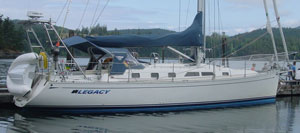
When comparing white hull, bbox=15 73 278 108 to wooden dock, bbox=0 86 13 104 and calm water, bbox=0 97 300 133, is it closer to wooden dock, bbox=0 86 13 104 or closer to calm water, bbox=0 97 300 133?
calm water, bbox=0 97 300 133

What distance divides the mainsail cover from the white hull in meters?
1.99

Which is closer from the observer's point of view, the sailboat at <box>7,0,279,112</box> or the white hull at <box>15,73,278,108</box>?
the white hull at <box>15,73,278,108</box>

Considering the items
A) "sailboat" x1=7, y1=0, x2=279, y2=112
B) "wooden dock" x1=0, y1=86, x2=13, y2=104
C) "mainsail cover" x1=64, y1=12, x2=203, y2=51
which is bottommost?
"wooden dock" x1=0, y1=86, x2=13, y2=104

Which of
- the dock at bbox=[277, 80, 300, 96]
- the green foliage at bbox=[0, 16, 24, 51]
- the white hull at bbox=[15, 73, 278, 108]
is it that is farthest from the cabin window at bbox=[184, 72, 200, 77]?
the green foliage at bbox=[0, 16, 24, 51]

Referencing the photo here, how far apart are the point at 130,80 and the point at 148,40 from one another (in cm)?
205

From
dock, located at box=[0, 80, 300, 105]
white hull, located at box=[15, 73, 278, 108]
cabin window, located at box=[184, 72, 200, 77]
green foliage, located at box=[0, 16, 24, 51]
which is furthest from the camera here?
green foliage, located at box=[0, 16, 24, 51]

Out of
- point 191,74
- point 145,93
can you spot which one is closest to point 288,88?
point 191,74

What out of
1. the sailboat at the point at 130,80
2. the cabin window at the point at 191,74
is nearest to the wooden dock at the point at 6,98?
the sailboat at the point at 130,80

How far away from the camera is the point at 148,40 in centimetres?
1534

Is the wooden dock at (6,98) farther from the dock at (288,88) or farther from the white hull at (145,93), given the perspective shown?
the dock at (288,88)

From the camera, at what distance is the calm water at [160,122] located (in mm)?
12320

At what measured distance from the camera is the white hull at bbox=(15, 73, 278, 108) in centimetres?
1330

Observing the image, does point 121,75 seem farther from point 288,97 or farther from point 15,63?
point 288,97

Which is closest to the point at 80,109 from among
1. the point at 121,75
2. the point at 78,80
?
the point at 78,80
